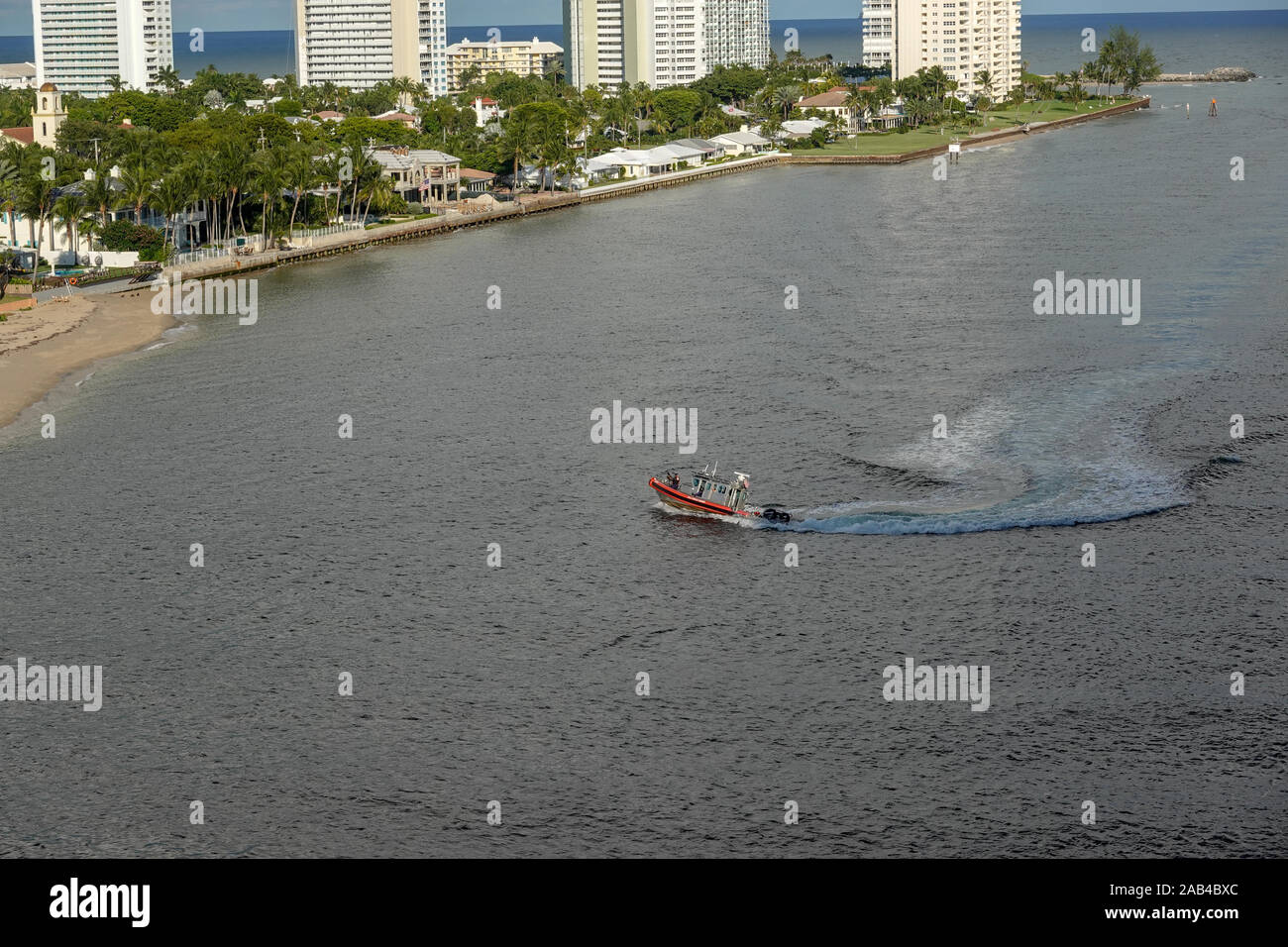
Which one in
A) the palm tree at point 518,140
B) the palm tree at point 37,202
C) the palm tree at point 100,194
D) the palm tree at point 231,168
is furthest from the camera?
the palm tree at point 518,140

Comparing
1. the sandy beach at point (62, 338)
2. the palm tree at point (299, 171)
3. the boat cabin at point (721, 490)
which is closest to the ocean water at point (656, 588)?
the boat cabin at point (721, 490)

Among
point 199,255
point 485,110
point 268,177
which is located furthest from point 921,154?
point 199,255

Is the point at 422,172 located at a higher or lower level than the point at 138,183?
higher

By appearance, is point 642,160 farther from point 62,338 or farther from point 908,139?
point 62,338

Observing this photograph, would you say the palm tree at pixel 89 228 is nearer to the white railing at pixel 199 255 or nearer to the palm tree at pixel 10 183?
the palm tree at pixel 10 183
